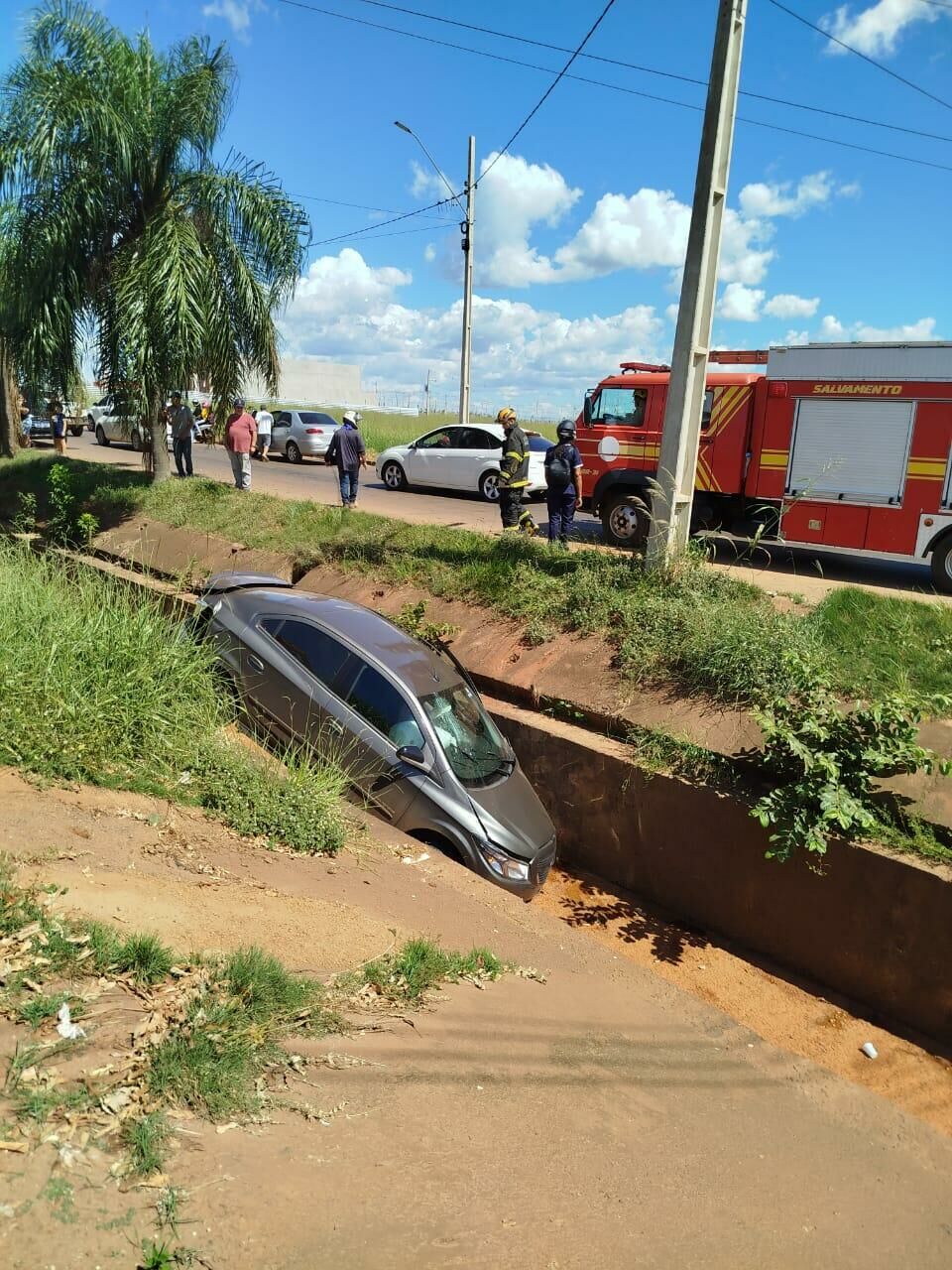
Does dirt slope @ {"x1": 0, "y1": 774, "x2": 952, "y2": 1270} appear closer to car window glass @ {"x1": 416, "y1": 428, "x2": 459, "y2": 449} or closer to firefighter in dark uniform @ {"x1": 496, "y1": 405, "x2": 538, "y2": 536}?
firefighter in dark uniform @ {"x1": 496, "y1": 405, "x2": 538, "y2": 536}

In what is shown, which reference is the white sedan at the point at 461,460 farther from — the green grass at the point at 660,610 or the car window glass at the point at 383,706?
the car window glass at the point at 383,706

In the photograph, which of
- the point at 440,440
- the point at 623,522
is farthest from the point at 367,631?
the point at 440,440

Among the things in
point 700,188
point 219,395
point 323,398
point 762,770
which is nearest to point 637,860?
point 762,770

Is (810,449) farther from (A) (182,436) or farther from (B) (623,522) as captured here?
(A) (182,436)

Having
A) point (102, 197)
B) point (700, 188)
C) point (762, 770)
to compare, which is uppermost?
point (102, 197)

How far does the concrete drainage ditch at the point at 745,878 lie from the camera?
17.5 feet

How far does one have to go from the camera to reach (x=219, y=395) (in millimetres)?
13828

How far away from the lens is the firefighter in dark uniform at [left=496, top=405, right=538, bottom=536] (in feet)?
36.4

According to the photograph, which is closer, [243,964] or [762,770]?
[243,964]

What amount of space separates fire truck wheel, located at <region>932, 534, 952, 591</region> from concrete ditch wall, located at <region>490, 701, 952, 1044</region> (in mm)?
5545

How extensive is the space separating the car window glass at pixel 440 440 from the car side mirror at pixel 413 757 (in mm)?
13909

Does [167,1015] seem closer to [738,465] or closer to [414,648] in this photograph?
[414,648]

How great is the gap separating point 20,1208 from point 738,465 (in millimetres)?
11549

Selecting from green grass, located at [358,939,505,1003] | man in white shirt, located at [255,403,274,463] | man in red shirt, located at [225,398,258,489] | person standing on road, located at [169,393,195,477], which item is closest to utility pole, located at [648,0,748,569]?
green grass, located at [358,939,505,1003]
